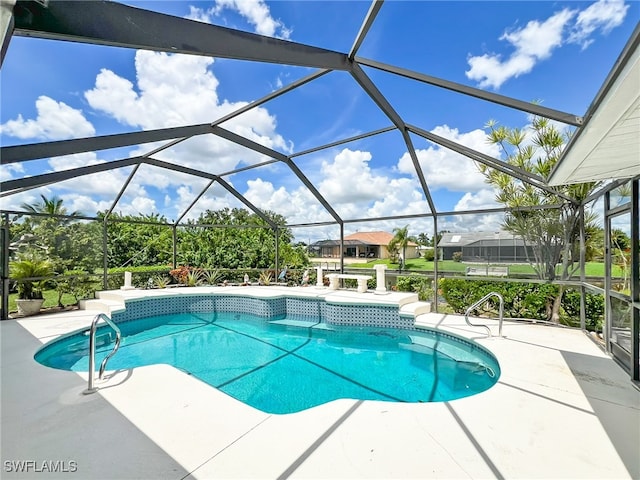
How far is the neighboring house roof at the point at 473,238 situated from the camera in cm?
784

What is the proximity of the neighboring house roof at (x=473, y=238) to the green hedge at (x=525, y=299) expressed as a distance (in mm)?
1121

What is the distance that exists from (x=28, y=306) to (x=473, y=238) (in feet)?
40.2

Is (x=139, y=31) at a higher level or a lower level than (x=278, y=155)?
lower

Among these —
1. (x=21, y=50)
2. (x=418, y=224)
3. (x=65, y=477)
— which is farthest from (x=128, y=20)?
(x=418, y=224)

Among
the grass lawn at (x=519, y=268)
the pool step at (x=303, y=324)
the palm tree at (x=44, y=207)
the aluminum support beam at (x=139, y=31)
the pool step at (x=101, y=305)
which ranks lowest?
the pool step at (x=303, y=324)

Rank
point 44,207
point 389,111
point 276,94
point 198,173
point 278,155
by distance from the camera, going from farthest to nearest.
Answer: point 44,207 < point 198,173 < point 278,155 < point 389,111 < point 276,94

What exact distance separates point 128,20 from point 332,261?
10825 mm

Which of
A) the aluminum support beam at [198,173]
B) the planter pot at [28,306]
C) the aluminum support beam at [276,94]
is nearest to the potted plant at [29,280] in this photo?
the planter pot at [28,306]

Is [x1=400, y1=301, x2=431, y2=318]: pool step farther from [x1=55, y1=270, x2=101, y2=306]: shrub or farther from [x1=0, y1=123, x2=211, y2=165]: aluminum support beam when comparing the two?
[x1=55, y1=270, x2=101, y2=306]: shrub

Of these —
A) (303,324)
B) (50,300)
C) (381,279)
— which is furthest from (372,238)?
(50,300)

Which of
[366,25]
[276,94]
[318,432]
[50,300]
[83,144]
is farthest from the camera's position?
[50,300]

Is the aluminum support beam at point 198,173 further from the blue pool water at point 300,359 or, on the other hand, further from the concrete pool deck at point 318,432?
the concrete pool deck at point 318,432

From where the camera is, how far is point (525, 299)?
736cm

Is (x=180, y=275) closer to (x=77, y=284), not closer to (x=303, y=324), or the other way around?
(x=77, y=284)
